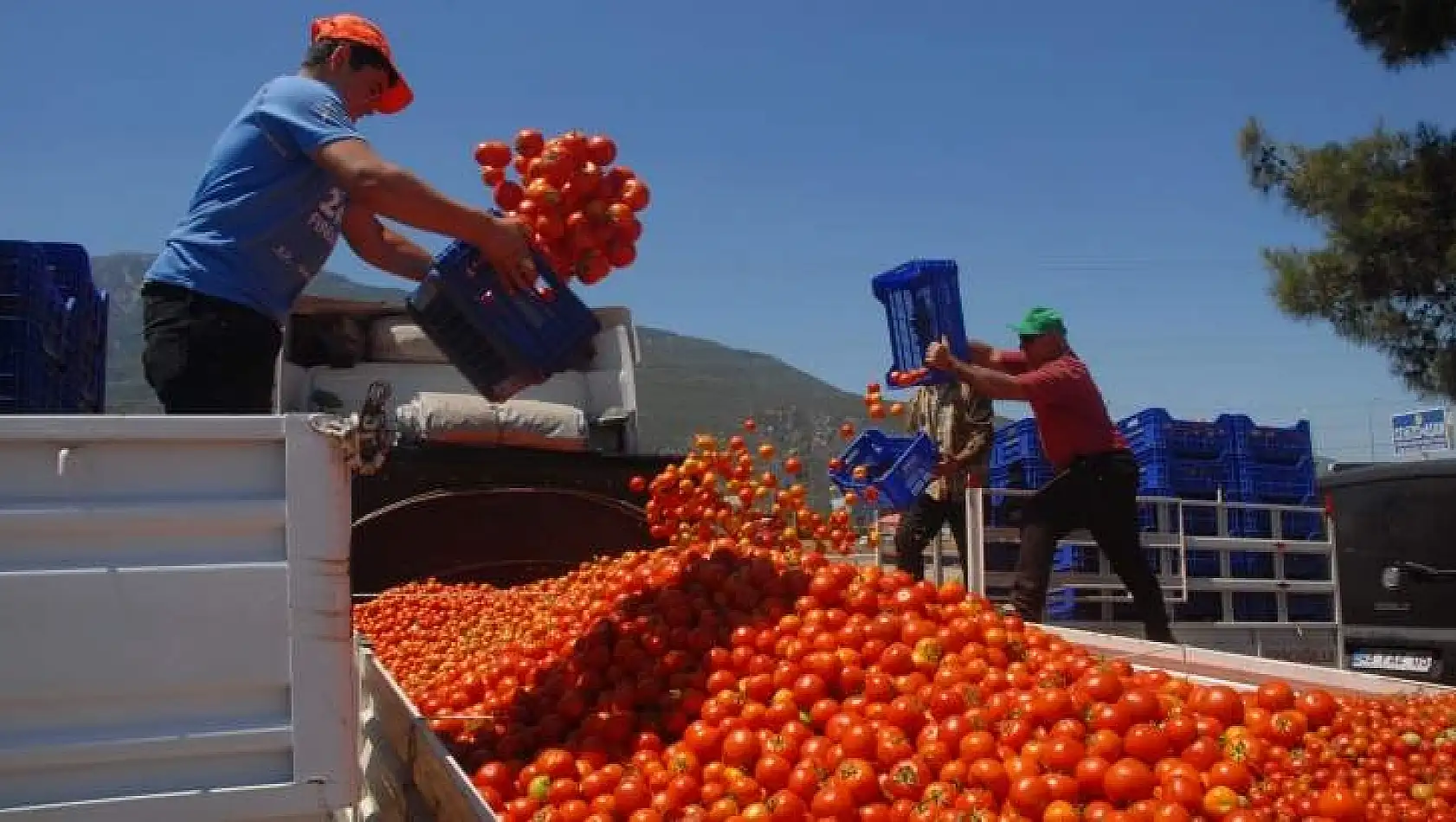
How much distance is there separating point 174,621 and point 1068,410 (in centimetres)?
504

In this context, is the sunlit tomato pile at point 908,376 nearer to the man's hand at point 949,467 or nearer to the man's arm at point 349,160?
the man's hand at point 949,467

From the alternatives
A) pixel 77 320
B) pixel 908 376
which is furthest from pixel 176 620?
pixel 908 376

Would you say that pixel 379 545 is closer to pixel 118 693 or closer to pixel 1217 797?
pixel 118 693

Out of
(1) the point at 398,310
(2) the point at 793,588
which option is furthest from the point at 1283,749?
(1) the point at 398,310

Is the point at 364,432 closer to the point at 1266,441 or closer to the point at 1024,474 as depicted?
the point at 1024,474

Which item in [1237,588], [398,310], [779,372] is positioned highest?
[779,372]

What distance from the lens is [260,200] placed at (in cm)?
342

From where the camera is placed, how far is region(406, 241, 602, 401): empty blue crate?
4.19m

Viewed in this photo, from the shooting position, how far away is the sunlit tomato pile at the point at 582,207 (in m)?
4.36

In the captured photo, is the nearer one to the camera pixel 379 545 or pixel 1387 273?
pixel 379 545

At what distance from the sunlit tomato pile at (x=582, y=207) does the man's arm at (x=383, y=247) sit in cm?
40

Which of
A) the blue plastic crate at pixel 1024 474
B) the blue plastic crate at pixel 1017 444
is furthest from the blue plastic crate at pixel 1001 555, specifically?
the blue plastic crate at pixel 1017 444

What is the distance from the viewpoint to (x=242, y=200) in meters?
3.42

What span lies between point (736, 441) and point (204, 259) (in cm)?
427
